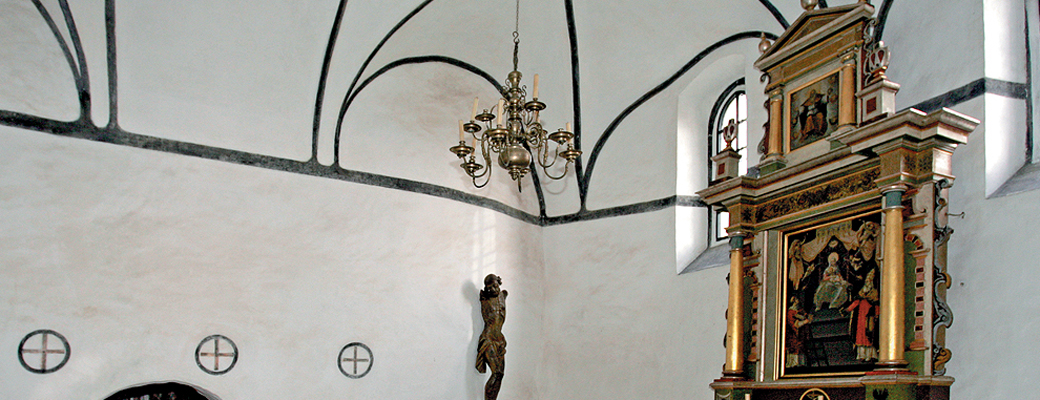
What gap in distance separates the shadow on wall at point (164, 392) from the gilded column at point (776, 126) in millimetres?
5772

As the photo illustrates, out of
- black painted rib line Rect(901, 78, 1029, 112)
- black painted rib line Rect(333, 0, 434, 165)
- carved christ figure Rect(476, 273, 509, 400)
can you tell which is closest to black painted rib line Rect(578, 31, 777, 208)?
carved christ figure Rect(476, 273, 509, 400)

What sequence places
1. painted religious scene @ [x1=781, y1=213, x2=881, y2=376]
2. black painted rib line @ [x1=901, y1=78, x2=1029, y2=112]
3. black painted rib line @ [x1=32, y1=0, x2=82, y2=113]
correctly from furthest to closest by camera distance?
black painted rib line @ [x1=32, y1=0, x2=82, y2=113] < black painted rib line @ [x1=901, y1=78, x2=1029, y2=112] < painted religious scene @ [x1=781, y1=213, x2=881, y2=376]

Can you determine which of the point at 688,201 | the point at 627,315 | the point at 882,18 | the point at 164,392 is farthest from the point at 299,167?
the point at 882,18

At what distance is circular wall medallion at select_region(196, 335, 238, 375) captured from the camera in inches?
349

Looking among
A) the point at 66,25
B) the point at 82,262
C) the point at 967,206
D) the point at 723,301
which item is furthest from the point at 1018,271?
the point at 66,25

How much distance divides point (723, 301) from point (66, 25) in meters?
6.98

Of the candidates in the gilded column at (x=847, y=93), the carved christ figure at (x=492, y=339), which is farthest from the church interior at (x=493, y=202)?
the carved christ figure at (x=492, y=339)

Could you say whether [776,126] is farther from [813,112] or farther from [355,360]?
[355,360]

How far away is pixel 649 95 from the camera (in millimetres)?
10883

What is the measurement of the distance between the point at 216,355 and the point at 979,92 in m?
7.18

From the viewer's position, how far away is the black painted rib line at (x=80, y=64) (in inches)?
342

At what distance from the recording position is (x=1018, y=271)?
21.8ft

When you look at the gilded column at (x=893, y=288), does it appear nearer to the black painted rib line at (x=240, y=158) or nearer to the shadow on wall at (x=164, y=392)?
the black painted rib line at (x=240, y=158)

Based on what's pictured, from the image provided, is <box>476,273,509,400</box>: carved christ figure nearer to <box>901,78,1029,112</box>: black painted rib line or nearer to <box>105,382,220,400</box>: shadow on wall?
<box>105,382,220,400</box>: shadow on wall
